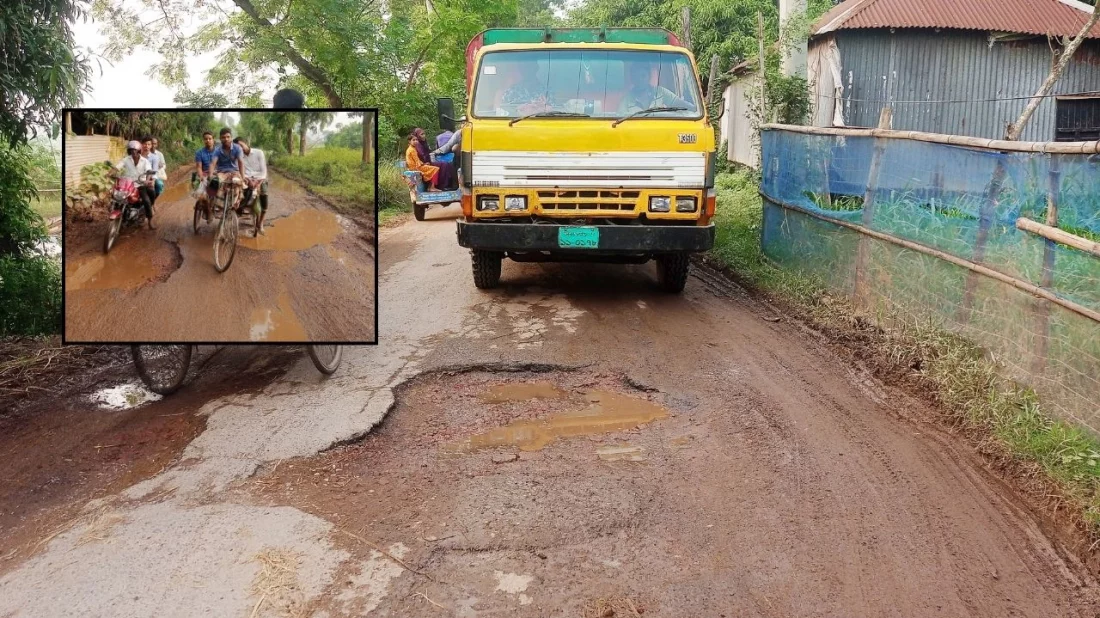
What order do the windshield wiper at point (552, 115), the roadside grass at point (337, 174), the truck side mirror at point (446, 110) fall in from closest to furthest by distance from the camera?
the roadside grass at point (337, 174)
the windshield wiper at point (552, 115)
the truck side mirror at point (446, 110)

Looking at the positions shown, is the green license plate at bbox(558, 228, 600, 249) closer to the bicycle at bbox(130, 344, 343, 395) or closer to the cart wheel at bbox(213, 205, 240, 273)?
the bicycle at bbox(130, 344, 343, 395)

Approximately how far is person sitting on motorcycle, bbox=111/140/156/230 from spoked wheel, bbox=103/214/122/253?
0.55ft

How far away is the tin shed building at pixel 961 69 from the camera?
16.0 m

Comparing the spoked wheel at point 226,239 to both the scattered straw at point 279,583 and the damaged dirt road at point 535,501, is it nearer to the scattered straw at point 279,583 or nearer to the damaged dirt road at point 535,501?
the damaged dirt road at point 535,501

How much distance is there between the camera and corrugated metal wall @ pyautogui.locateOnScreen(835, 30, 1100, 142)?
16125 mm

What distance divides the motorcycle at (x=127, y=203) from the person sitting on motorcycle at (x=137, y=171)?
0.03 feet

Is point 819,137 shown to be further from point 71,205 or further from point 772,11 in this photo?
point 772,11

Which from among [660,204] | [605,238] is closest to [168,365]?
[605,238]

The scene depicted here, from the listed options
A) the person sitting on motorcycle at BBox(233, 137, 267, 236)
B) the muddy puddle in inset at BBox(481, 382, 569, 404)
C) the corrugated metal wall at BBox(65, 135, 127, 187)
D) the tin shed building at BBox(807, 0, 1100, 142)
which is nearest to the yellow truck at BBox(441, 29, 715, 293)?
the muddy puddle in inset at BBox(481, 382, 569, 404)

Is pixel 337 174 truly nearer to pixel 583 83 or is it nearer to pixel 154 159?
pixel 154 159

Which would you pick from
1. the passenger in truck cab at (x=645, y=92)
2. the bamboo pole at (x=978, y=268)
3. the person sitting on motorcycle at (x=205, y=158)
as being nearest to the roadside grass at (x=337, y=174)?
the person sitting on motorcycle at (x=205, y=158)

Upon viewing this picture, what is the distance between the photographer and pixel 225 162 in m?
4.16

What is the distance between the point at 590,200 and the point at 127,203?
3.84m

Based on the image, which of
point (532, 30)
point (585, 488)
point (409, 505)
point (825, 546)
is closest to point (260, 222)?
point (409, 505)
